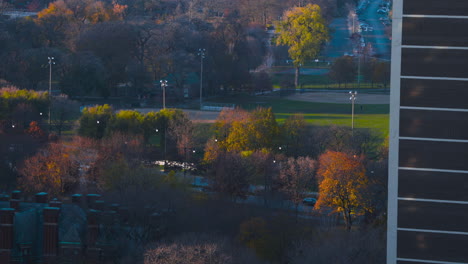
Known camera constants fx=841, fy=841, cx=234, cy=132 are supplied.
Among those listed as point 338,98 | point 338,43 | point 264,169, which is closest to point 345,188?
point 264,169

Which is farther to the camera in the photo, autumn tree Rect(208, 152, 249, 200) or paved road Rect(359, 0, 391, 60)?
paved road Rect(359, 0, 391, 60)

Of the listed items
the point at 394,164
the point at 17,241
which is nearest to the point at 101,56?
the point at 17,241

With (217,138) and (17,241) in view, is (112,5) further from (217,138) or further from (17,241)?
(17,241)

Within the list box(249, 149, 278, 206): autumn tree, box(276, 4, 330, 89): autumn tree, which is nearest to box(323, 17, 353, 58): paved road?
box(276, 4, 330, 89): autumn tree

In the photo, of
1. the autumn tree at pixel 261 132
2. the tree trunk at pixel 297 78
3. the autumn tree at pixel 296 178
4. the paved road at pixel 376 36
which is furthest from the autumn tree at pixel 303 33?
the autumn tree at pixel 296 178

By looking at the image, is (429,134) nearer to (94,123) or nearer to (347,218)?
(347,218)

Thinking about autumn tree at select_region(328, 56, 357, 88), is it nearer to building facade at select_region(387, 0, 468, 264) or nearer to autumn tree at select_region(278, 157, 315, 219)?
autumn tree at select_region(278, 157, 315, 219)
